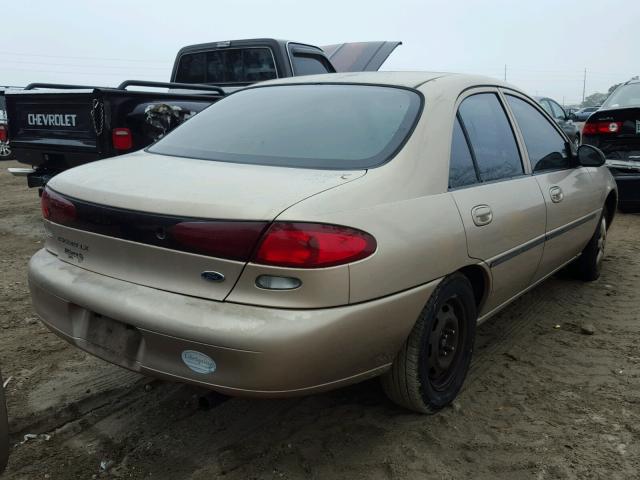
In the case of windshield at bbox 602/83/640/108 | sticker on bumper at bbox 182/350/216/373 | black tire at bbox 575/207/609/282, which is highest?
windshield at bbox 602/83/640/108

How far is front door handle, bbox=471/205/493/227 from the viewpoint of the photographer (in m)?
2.73

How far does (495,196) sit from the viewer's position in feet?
9.74

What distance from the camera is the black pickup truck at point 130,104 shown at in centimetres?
526

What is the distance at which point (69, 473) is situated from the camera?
2389mm

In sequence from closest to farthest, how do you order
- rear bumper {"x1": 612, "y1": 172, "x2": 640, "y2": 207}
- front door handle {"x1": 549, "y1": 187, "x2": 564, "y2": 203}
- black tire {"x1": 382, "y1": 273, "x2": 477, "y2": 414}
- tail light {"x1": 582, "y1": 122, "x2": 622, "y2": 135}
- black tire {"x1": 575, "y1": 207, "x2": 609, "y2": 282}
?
black tire {"x1": 382, "y1": 273, "x2": 477, "y2": 414} → front door handle {"x1": 549, "y1": 187, "x2": 564, "y2": 203} → black tire {"x1": 575, "y1": 207, "x2": 609, "y2": 282} → rear bumper {"x1": 612, "y1": 172, "x2": 640, "y2": 207} → tail light {"x1": 582, "y1": 122, "x2": 622, "y2": 135}

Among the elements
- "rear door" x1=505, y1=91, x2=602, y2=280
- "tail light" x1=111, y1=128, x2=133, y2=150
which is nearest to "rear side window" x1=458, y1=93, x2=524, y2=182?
"rear door" x1=505, y1=91, x2=602, y2=280

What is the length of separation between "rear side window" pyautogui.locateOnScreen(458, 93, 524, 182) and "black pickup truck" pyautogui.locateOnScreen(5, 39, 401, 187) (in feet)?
9.89

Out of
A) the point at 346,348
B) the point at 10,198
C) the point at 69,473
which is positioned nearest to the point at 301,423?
the point at 346,348

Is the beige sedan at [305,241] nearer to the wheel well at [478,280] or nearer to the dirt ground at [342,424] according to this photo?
the wheel well at [478,280]

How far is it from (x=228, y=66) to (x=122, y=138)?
8.65ft

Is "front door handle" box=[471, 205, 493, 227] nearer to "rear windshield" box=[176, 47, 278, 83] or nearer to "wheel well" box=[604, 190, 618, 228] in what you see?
A: "wheel well" box=[604, 190, 618, 228]

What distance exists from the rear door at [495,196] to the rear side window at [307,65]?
13.3 ft

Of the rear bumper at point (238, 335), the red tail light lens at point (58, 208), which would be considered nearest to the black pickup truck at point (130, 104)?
the red tail light lens at point (58, 208)

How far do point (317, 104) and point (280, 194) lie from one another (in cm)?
96
